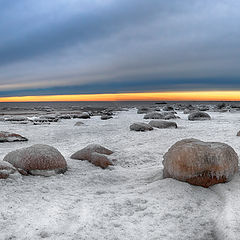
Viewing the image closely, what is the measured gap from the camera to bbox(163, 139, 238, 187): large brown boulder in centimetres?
391

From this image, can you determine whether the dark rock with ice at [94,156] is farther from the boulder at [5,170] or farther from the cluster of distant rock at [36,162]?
the boulder at [5,170]

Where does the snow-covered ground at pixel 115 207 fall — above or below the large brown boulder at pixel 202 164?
below

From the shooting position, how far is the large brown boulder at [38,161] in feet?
15.4

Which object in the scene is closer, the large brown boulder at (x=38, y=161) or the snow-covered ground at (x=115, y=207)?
the snow-covered ground at (x=115, y=207)

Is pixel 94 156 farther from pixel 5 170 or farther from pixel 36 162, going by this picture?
pixel 5 170

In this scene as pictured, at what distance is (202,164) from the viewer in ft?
12.8

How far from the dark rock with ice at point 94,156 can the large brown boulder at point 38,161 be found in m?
0.78

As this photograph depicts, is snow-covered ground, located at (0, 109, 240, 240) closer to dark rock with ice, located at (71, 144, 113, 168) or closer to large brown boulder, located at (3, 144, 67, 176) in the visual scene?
large brown boulder, located at (3, 144, 67, 176)

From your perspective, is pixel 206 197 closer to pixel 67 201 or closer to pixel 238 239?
pixel 238 239

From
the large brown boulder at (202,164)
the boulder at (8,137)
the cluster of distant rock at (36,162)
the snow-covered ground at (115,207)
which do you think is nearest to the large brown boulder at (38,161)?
the cluster of distant rock at (36,162)

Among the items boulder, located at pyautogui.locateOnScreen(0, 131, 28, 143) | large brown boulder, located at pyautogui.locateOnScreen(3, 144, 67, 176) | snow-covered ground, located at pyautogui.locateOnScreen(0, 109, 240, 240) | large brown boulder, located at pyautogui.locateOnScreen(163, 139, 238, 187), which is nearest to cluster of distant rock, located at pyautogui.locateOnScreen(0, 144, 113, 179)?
large brown boulder, located at pyautogui.locateOnScreen(3, 144, 67, 176)

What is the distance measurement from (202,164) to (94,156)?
2.52m

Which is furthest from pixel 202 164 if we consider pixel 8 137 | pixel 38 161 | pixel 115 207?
pixel 8 137

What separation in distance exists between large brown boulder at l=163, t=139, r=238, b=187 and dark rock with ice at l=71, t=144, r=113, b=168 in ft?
5.88
